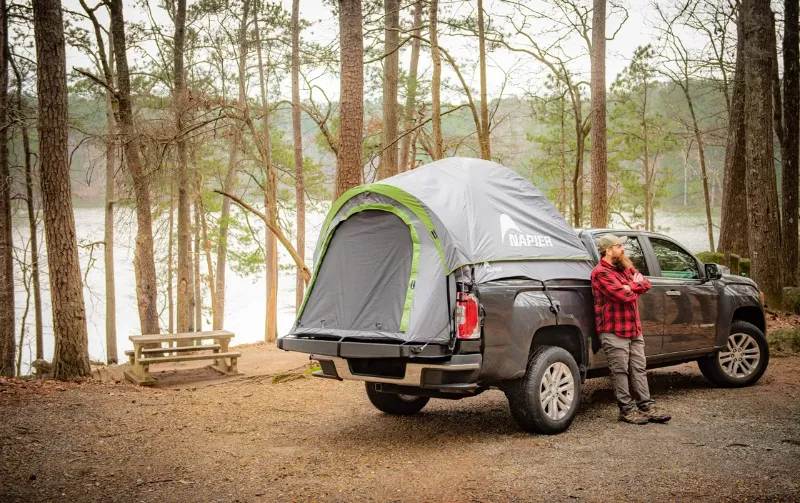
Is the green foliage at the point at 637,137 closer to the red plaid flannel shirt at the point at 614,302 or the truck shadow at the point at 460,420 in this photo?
the truck shadow at the point at 460,420

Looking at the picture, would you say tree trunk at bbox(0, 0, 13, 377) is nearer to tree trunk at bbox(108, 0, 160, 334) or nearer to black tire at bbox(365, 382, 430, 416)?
tree trunk at bbox(108, 0, 160, 334)

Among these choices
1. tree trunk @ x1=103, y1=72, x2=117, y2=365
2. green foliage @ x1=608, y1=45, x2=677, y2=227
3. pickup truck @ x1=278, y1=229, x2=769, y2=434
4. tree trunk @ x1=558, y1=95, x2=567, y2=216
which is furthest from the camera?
green foliage @ x1=608, y1=45, x2=677, y2=227

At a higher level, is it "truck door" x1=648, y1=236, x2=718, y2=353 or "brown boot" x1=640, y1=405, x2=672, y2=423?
"truck door" x1=648, y1=236, x2=718, y2=353

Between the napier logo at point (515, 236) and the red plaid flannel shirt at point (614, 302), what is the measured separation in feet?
2.02

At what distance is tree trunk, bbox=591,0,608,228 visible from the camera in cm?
1719

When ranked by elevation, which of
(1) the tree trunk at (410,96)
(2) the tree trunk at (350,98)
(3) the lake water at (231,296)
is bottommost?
(3) the lake water at (231,296)

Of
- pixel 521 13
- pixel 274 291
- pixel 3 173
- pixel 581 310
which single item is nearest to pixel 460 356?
pixel 581 310

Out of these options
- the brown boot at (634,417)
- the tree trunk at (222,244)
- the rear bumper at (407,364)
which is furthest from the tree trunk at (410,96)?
the rear bumper at (407,364)

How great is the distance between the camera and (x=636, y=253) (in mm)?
7582

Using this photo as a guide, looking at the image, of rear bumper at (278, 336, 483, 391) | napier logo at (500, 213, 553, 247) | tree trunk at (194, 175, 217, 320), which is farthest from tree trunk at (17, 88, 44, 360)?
napier logo at (500, 213, 553, 247)

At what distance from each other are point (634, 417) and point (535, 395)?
1257mm

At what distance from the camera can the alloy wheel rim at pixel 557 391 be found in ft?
20.4

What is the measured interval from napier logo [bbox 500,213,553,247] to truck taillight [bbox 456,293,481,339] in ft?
2.90

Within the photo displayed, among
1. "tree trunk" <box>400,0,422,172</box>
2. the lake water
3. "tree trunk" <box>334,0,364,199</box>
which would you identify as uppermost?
"tree trunk" <box>400,0,422,172</box>
